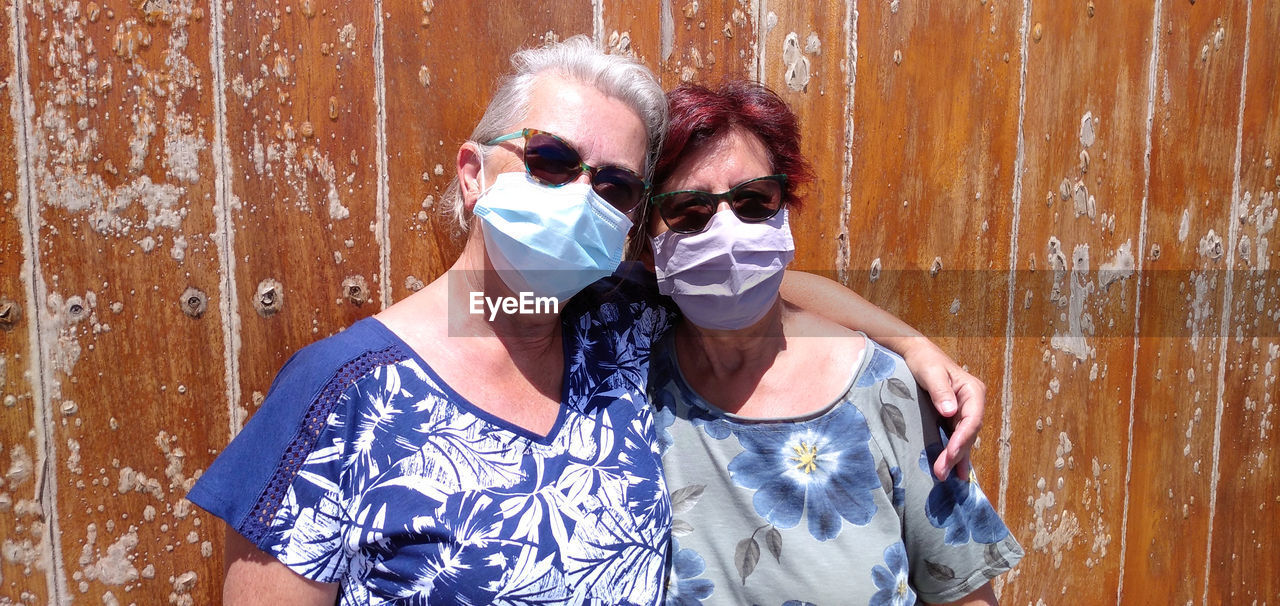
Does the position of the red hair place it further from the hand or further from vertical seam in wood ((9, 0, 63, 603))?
vertical seam in wood ((9, 0, 63, 603))

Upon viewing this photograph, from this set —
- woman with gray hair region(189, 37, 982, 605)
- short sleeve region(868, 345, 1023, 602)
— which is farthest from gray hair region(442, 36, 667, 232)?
short sleeve region(868, 345, 1023, 602)

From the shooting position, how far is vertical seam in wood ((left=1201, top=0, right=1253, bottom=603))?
6.59 ft

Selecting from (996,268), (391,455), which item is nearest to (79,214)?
(391,455)

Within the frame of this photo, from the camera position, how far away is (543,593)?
1.08 metres

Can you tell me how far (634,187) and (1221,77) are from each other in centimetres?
167

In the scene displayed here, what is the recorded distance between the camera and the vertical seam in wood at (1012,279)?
174 cm

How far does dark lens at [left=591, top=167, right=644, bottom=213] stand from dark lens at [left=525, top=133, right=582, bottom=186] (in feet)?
0.14

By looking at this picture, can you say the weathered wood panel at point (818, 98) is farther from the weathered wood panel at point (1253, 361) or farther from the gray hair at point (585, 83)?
the weathered wood panel at point (1253, 361)

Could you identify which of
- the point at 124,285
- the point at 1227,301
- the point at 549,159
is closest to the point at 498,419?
the point at 549,159

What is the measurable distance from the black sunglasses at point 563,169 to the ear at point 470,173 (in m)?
0.06

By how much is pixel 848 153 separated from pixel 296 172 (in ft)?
3.43

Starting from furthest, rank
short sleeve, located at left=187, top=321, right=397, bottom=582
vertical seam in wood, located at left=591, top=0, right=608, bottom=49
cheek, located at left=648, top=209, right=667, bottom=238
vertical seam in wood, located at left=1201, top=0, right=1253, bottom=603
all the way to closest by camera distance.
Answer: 1. vertical seam in wood, located at left=1201, top=0, right=1253, bottom=603
2. vertical seam in wood, located at left=591, top=0, right=608, bottom=49
3. cheek, located at left=648, top=209, right=667, bottom=238
4. short sleeve, located at left=187, top=321, right=397, bottom=582

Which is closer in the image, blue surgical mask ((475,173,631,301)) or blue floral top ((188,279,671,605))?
blue floral top ((188,279,671,605))

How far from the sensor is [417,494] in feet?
3.46
